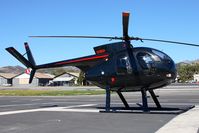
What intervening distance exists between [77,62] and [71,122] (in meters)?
6.18

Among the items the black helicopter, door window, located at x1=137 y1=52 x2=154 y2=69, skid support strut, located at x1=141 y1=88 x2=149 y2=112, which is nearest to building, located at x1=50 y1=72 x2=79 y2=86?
the black helicopter

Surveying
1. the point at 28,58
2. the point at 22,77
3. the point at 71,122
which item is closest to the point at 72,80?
the point at 22,77

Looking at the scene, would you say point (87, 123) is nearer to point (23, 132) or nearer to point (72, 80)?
point (23, 132)

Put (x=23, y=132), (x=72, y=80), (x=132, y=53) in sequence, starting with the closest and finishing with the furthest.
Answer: (x=23, y=132) < (x=132, y=53) < (x=72, y=80)

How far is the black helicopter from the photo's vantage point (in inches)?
704

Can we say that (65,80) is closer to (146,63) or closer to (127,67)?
(127,67)

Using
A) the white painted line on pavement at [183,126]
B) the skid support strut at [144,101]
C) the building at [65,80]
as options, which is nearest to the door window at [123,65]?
the skid support strut at [144,101]

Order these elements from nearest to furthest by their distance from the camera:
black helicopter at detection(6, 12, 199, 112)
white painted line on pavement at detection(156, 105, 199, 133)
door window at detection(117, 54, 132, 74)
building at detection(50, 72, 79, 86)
Result: white painted line on pavement at detection(156, 105, 199, 133) < black helicopter at detection(6, 12, 199, 112) < door window at detection(117, 54, 132, 74) < building at detection(50, 72, 79, 86)

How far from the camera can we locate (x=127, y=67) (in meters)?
18.5

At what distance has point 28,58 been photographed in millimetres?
24812

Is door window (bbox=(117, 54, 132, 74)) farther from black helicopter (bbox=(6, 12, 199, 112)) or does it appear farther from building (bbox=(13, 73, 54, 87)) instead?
building (bbox=(13, 73, 54, 87))

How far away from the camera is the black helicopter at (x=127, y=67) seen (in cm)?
1788

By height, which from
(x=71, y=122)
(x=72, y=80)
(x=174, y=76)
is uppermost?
(x=174, y=76)

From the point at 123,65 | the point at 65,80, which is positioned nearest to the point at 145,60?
the point at 123,65
